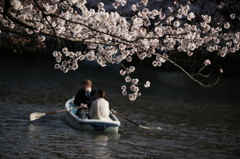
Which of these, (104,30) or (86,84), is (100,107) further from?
(104,30)

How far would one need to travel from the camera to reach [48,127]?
13.4 m

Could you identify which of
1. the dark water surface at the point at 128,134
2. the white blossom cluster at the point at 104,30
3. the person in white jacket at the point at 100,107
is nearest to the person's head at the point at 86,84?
the person in white jacket at the point at 100,107

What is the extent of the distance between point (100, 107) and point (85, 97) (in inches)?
69.9

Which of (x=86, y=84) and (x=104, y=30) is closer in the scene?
(x=104, y=30)

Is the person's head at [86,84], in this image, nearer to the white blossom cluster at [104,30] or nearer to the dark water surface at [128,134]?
the dark water surface at [128,134]

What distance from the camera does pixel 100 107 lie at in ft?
41.5

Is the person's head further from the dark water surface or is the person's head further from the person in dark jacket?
the dark water surface

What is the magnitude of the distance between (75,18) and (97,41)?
0.64m

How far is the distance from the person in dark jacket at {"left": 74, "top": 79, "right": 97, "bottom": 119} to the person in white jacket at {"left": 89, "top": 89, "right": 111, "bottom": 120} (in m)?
1.04

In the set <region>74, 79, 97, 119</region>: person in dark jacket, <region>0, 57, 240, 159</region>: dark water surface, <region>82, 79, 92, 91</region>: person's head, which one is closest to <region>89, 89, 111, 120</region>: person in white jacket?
<region>0, 57, 240, 159</region>: dark water surface

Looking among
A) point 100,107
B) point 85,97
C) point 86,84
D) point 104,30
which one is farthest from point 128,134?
point 104,30

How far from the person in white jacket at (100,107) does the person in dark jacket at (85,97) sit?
1.04 metres

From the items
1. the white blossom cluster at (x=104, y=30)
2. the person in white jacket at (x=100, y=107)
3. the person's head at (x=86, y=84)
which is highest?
the white blossom cluster at (x=104, y=30)

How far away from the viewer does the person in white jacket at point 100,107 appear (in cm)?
1243
